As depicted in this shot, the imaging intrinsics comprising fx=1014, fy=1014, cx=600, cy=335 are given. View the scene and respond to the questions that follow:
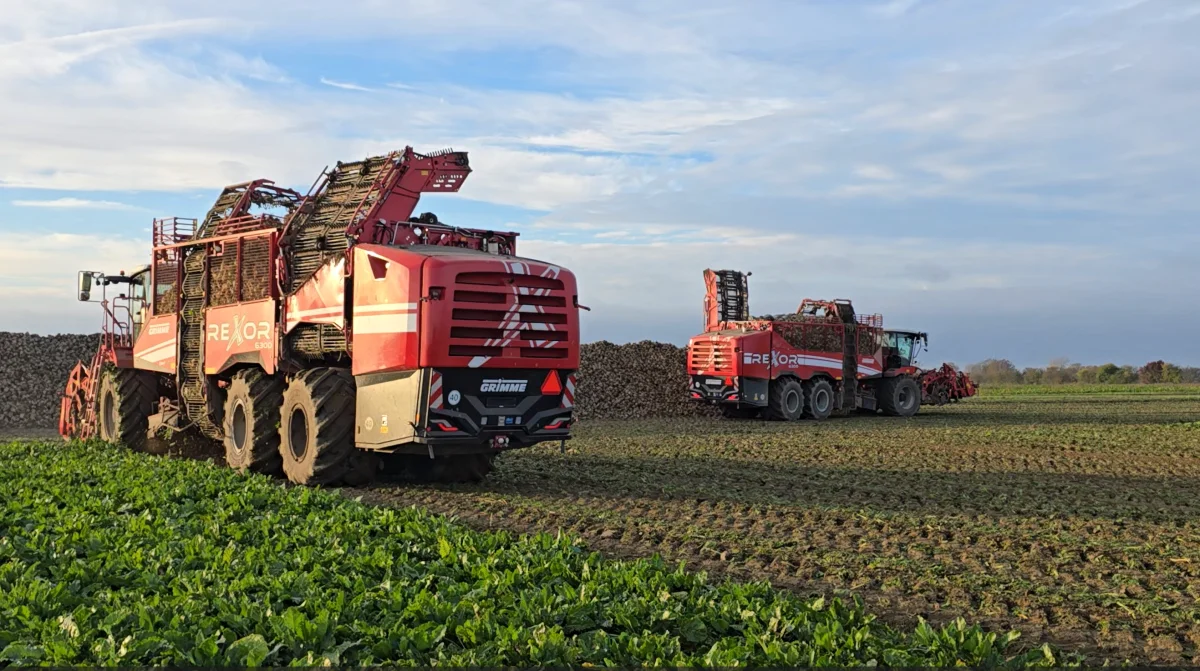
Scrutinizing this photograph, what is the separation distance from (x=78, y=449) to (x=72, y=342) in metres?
12.5

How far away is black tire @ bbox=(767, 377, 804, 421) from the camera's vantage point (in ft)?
89.0

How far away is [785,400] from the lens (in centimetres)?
2725

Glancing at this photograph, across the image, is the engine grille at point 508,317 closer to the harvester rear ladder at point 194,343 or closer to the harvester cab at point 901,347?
the harvester rear ladder at point 194,343

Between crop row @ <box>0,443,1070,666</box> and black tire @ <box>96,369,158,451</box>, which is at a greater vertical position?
black tire @ <box>96,369,158,451</box>

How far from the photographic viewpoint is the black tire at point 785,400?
27.1m

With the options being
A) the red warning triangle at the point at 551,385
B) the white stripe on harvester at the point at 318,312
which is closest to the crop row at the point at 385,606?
the red warning triangle at the point at 551,385

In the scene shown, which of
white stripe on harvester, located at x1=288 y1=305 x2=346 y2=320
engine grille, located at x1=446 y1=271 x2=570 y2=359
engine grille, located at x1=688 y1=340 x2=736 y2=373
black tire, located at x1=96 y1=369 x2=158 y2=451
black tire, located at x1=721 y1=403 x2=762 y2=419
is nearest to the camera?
engine grille, located at x1=446 y1=271 x2=570 y2=359

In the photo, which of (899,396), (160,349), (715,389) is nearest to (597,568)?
(160,349)

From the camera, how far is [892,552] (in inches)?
332

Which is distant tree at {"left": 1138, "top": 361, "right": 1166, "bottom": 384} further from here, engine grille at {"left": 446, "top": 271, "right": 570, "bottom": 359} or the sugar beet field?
engine grille at {"left": 446, "top": 271, "right": 570, "bottom": 359}

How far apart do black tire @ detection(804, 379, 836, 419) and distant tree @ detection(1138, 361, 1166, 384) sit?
5427 cm

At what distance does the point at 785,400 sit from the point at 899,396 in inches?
203

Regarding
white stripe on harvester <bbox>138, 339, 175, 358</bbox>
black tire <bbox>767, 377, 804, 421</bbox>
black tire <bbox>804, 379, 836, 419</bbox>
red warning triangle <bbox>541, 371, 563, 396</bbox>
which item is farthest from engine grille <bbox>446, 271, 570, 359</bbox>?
black tire <bbox>804, 379, 836, 419</bbox>

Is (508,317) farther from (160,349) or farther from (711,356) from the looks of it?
(711,356)
